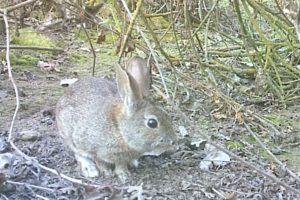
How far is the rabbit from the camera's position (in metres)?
3.46

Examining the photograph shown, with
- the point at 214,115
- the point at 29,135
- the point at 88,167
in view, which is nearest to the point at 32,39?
the point at 214,115

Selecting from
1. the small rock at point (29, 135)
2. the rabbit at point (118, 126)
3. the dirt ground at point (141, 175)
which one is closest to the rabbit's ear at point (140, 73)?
the rabbit at point (118, 126)

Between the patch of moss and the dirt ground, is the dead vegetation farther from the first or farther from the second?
the patch of moss

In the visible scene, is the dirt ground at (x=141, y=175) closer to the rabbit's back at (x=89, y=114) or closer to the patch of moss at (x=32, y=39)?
the rabbit's back at (x=89, y=114)

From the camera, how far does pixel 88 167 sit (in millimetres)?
3600

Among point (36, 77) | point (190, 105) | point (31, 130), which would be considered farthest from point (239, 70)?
point (31, 130)

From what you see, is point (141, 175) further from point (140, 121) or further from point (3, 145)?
point (3, 145)

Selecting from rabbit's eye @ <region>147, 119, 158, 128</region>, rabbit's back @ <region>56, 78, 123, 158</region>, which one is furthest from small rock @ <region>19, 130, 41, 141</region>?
rabbit's eye @ <region>147, 119, 158, 128</region>

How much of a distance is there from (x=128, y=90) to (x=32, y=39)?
369 centimetres

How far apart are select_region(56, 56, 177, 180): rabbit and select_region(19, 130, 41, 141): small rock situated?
33cm

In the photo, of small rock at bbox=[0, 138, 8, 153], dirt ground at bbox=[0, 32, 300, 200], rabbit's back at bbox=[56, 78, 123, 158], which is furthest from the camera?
small rock at bbox=[0, 138, 8, 153]

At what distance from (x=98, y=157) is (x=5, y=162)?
517 mm

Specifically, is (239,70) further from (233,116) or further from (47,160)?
(47,160)

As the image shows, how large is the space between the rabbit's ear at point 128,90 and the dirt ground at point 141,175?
0.39 meters
